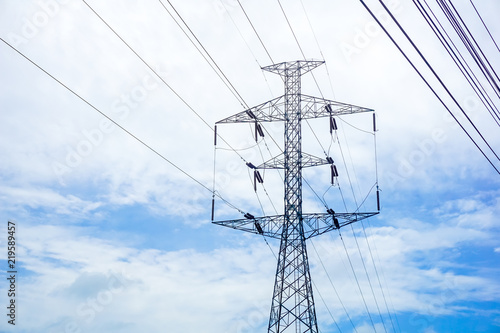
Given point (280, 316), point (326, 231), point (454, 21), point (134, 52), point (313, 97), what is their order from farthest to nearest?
point (313, 97), point (326, 231), point (280, 316), point (134, 52), point (454, 21)

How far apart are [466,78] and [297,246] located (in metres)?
14.0

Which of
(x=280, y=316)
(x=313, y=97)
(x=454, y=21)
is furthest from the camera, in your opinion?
(x=313, y=97)

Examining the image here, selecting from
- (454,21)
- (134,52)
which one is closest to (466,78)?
(454,21)

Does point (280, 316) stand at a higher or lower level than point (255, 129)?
lower

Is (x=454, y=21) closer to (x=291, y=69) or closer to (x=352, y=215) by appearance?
(x=352, y=215)

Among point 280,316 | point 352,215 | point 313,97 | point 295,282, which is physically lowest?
point 280,316

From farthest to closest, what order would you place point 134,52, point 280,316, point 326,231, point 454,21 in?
point 326,231
point 280,316
point 134,52
point 454,21

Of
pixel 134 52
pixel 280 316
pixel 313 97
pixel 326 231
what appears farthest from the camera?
pixel 313 97

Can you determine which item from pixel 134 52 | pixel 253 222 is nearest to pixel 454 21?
Result: pixel 134 52

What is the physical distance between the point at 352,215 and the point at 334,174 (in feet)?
12.1

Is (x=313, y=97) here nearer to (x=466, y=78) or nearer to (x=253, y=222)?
(x=253, y=222)

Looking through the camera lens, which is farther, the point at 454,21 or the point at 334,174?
the point at 334,174

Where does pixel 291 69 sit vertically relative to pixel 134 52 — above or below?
above

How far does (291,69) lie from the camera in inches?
1043
